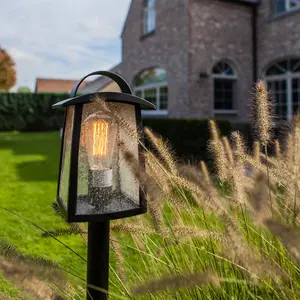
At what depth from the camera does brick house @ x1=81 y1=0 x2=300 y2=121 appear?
11.3 meters

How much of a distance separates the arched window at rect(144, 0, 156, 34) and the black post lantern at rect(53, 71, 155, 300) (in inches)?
507

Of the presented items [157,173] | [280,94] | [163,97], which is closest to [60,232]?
[157,173]

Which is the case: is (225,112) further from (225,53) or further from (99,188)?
(99,188)

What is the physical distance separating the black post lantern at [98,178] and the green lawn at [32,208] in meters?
0.48

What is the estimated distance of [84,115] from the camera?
1479 millimetres

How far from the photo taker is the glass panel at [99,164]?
1470mm

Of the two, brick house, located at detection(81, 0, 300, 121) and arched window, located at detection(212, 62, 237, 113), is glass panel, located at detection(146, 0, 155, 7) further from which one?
arched window, located at detection(212, 62, 237, 113)

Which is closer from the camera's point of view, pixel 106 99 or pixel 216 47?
pixel 106 99

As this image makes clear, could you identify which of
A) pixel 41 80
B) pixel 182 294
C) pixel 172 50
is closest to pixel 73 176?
pixel 182 294

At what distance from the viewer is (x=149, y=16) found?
13977mm

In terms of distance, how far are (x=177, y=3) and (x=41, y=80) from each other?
3608 cm

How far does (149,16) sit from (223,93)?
468 centimetres

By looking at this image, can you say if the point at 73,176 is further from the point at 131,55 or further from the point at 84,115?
the point at 131,55

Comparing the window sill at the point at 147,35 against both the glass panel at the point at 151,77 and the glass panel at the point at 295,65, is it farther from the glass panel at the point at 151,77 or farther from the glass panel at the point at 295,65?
the glass panel at the point at 295,65
